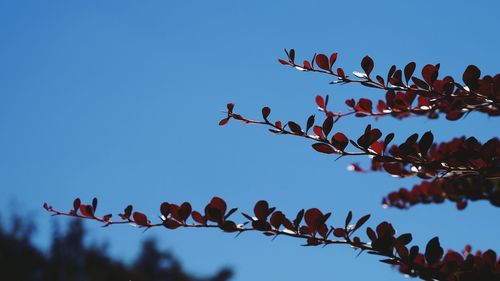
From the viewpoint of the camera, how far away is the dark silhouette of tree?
24.4 metres

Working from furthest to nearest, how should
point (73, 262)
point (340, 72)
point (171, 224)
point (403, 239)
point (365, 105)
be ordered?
point (73, 262) → point (365, 105) → point (340, 72) → point (171, 224) → point (403, 239)

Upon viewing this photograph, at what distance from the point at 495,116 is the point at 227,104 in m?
1.49

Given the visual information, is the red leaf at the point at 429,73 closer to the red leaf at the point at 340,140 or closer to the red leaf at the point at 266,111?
the red leaf at the point at 340,140

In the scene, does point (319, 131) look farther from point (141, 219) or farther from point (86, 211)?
point (86, 211)

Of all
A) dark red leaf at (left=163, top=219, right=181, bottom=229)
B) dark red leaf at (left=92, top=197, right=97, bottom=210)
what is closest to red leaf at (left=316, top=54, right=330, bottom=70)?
dark red leaf at (left=163, top=219, right=181, bottom=229)

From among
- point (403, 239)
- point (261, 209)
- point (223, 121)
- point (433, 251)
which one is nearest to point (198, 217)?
point (261, 209)

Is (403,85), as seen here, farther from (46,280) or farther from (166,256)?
(166,256)

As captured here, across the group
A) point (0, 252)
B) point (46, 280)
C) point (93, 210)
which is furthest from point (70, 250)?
point (93, 210)

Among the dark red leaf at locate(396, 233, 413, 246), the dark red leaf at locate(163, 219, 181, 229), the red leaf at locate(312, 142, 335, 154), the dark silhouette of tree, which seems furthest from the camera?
the dark silhouette of tree

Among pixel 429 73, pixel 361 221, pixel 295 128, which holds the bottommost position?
pixel 361 221

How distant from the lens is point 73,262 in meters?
27.1

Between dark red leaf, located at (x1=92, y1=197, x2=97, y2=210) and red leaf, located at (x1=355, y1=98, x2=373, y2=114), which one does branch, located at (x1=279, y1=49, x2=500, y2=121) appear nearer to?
red leaf, located at (x1=355, y1=98, x2=373, y2=114)

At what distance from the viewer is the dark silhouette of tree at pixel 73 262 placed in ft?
80.1

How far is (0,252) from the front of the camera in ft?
78.2
